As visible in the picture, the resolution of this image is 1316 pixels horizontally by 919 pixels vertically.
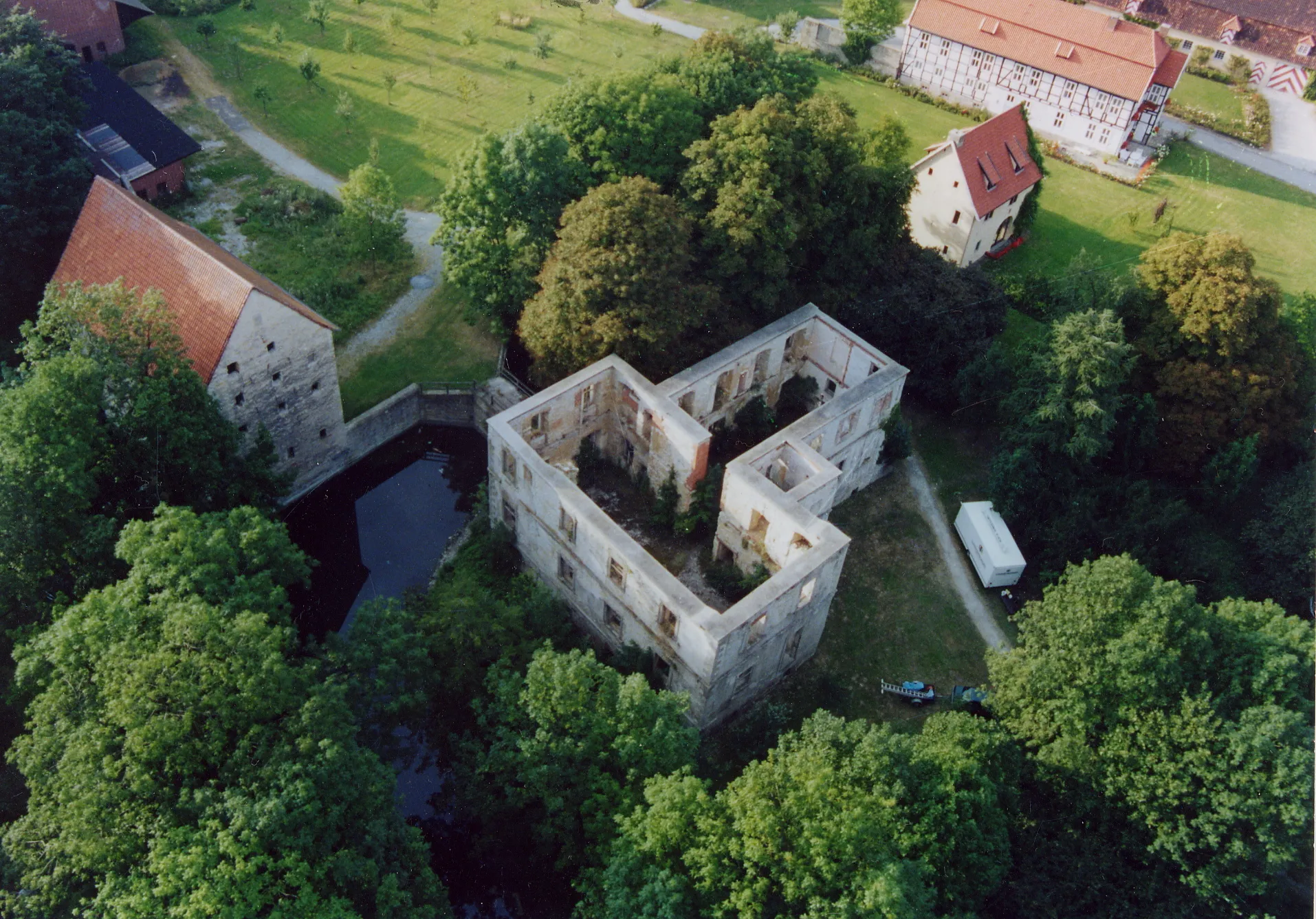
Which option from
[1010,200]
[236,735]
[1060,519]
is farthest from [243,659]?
[1010,200]

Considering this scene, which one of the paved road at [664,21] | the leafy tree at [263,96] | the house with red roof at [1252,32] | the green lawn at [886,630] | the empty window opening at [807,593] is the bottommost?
the green lawn at [886,630]

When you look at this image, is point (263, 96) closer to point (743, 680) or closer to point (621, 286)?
point (621, 286)

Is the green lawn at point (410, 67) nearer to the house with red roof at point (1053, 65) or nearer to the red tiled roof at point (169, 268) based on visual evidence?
the house with red roof at point (1053, 65)

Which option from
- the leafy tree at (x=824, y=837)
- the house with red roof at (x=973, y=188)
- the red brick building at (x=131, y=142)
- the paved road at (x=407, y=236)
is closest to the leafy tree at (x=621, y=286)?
the paved road at (x=407, y=236)

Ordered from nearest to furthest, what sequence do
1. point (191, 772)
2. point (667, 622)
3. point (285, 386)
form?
1. point (191, 772)
2. point (667, 622)
3. point (285, 386)

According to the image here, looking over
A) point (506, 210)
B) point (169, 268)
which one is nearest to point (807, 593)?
point (506, 210)
